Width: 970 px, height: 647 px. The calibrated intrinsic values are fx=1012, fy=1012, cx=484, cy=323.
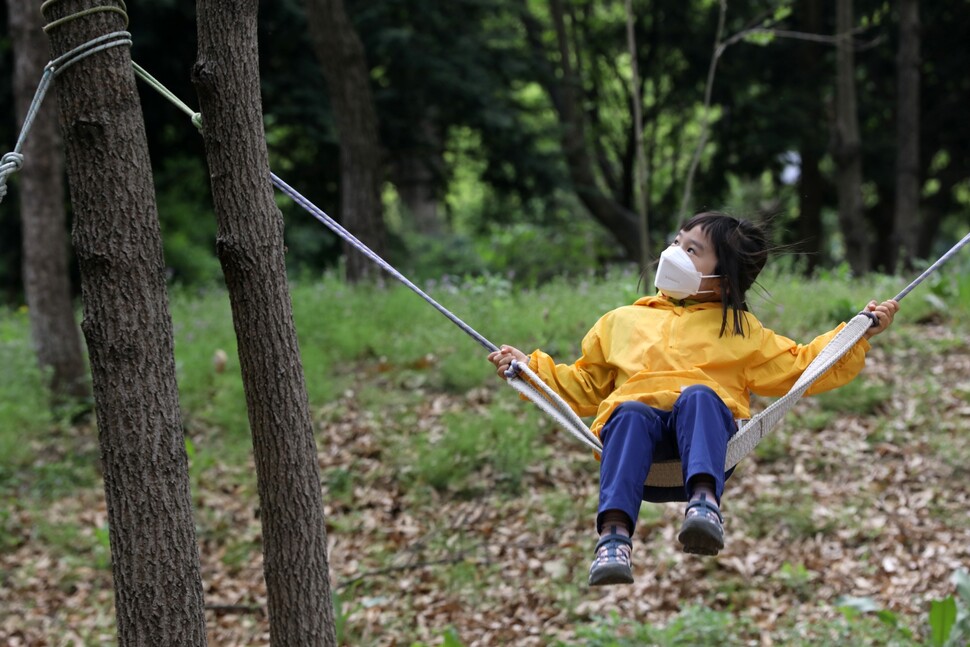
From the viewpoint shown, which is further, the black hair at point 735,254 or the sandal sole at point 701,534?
the black hair at point 735,254

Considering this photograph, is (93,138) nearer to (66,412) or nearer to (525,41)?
(66,412)

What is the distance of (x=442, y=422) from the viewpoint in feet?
19.3

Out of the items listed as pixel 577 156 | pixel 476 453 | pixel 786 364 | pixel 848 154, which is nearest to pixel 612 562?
pixel 786 364

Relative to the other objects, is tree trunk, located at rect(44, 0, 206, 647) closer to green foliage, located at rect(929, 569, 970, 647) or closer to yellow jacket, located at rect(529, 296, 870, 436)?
yellow jacket, located at rect(529, 296, 870, 436)

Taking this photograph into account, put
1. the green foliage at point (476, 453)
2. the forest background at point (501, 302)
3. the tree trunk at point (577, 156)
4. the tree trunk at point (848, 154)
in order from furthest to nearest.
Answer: the tree trunk at point (577, 156)
the tree trunk at point (848, 154)
the green foliage at point (476, 453)
the forest background at point (501, 302)

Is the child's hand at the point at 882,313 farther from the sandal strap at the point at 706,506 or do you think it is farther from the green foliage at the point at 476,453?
the green foliage at the point at 476,453

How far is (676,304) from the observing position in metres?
3.15

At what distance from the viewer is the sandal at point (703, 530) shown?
2.52 m

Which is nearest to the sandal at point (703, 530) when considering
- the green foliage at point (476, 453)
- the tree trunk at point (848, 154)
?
the green foliage at point (476, 453)

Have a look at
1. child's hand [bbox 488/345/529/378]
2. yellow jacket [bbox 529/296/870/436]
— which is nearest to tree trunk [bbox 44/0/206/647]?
child's hand [bbox 488/345/529/378]

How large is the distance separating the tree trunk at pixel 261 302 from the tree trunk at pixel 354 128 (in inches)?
180

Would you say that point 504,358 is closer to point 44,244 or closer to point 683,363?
point 683,363

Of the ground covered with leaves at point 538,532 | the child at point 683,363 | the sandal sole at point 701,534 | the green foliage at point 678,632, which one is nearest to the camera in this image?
the sandal sole at point 701,534

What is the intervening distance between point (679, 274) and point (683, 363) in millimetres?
274
